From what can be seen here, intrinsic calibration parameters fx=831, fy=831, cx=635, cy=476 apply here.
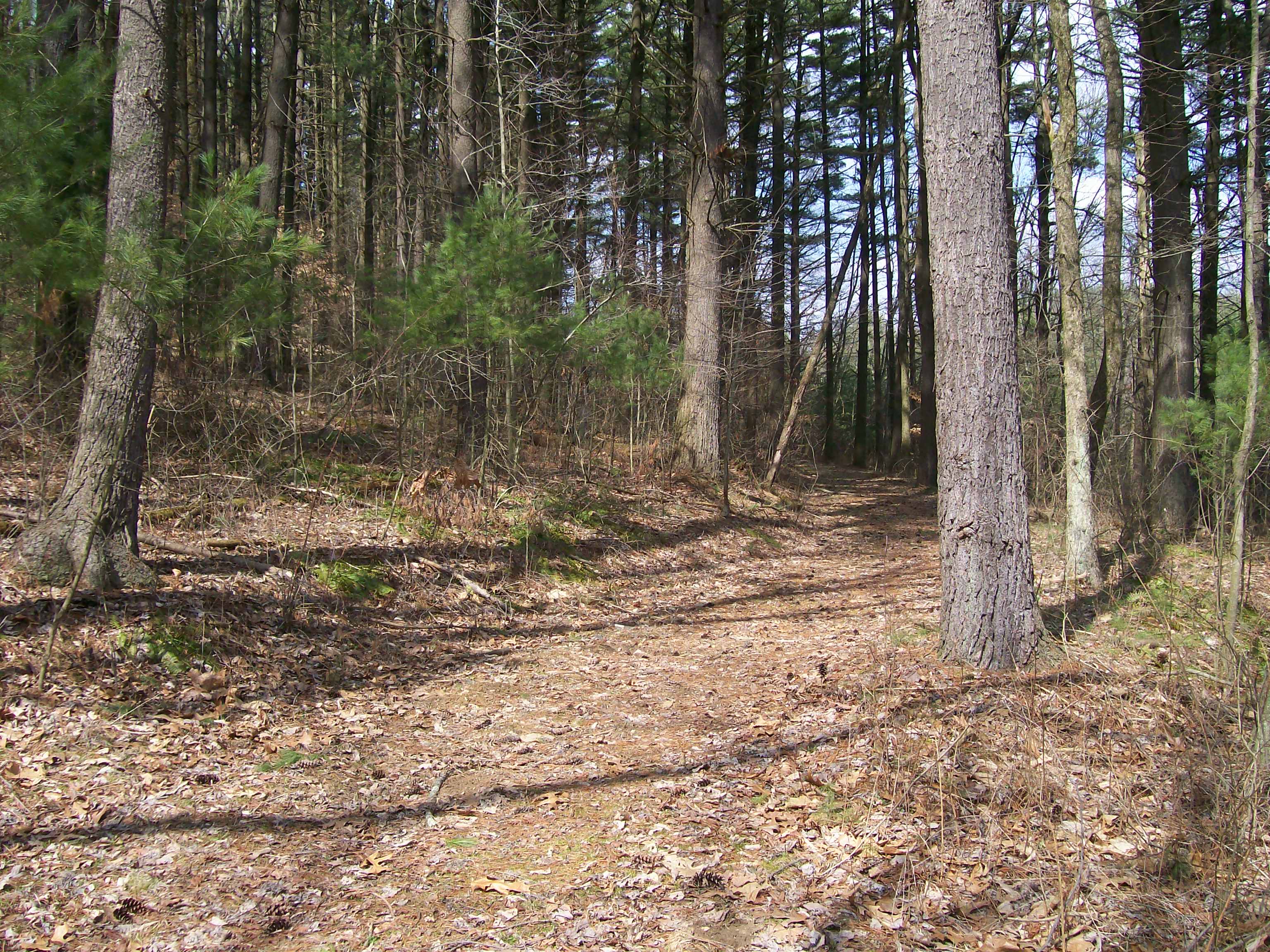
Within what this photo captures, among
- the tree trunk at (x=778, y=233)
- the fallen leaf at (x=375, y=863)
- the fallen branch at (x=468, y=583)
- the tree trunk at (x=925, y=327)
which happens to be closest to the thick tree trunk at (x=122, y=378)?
the fallen branch at (x=468, y=583)

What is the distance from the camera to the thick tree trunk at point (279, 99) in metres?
12.4

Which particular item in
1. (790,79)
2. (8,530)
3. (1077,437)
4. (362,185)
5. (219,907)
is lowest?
(219,907)

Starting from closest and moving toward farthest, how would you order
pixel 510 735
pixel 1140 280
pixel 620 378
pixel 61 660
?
pixel 61 660 < pixel 510 735 < pixel 620 378 < pixel 1140 280

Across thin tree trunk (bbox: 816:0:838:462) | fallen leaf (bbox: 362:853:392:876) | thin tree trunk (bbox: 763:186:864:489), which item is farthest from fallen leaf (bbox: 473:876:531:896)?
thin tree trunk (bbox: 816:0:838:462)

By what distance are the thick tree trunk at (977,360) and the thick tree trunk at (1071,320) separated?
6.53 feet

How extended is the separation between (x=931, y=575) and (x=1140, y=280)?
5.82 meters

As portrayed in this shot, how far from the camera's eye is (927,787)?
3.92m

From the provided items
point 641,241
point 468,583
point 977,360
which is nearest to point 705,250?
point 641,241

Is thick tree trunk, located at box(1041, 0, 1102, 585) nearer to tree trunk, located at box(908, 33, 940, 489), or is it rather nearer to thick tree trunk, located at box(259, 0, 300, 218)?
tree trunk, located at box(908, 33, 940, 489)

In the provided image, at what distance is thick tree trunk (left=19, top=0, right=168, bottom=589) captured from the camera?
5.19m

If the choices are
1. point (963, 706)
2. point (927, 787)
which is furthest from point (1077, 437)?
point (927, 787)

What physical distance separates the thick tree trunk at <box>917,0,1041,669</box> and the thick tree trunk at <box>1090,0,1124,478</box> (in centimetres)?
308

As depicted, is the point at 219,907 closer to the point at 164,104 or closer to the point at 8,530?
the point at 8,530

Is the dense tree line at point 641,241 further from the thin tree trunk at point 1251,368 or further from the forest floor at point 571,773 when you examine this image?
the forest floor at point 571,773
